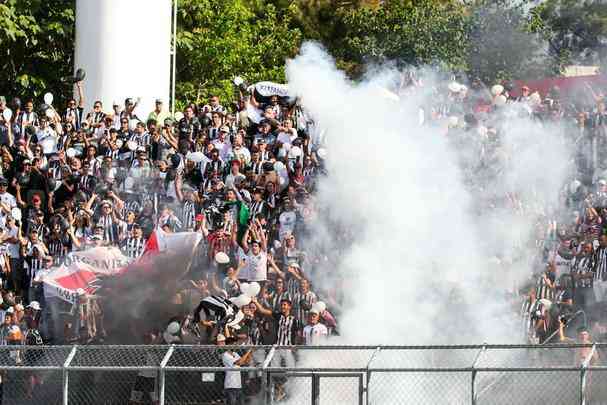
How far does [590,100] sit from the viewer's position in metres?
23.5

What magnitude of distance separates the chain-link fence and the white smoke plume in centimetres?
128

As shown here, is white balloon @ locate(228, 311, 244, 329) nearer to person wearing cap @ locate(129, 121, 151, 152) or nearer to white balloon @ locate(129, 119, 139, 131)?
person wearing cap @ locate(129, 121, 151, 152)

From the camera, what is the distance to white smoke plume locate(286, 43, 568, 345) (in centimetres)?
1962

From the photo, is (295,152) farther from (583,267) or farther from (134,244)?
(583,267)

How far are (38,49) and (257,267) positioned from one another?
18.9 metres

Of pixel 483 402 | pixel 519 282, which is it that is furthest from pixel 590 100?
pixel 483 402

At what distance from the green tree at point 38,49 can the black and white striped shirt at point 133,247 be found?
15304 millimetres

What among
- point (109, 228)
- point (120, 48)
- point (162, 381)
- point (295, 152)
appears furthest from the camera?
point (120, 48)

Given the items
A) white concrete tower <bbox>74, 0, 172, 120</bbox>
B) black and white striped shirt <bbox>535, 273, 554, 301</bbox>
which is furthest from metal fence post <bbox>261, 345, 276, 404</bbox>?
white concrete tower <bbox>74, 0, 172, 120</bbox>

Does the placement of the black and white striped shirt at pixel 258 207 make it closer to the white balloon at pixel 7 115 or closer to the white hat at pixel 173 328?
the white hat at pixel 173 328

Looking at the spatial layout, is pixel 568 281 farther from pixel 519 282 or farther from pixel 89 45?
pixel 89 45

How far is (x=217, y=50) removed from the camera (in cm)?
3947

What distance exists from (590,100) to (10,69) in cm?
1816

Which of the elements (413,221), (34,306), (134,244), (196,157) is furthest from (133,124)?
(413,221)
